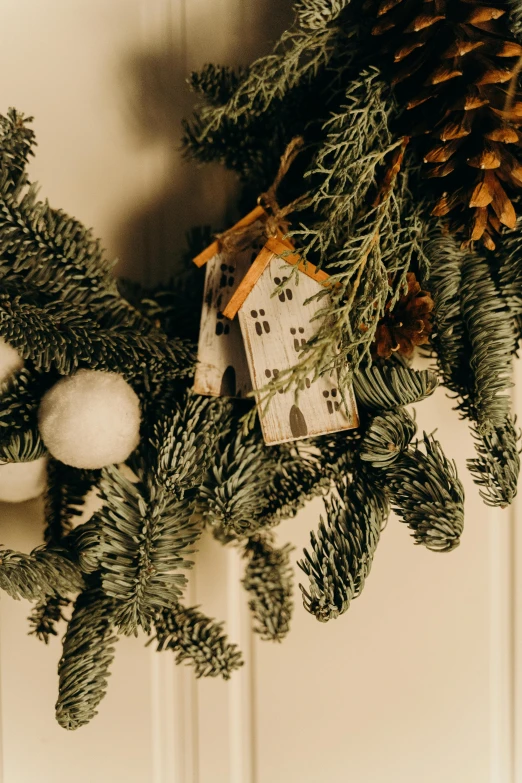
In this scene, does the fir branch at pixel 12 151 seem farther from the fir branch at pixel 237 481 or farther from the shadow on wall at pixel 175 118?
the fir branch at pixel 237 481

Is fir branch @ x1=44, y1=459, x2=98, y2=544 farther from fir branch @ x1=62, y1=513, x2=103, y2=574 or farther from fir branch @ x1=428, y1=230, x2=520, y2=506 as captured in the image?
fir branch @ x1=428, y1=230, x2=520, y2=506

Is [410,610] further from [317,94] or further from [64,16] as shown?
[64,16]

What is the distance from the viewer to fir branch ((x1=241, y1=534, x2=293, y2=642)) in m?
0.55

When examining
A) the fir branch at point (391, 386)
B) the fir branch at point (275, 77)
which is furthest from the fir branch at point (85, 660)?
the fir branch at point (275, 77)

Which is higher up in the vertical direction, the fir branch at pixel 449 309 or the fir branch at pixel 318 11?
the fir branch at pixel 318 11

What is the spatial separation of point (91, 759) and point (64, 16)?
74 centimetres

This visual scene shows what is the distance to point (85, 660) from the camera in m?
0.43

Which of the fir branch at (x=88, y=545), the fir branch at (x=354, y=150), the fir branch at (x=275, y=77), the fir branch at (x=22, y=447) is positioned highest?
the fir branch at (x=275, y=77)

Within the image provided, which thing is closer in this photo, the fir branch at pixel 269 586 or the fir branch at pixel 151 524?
the fir branch at pixel 151 524

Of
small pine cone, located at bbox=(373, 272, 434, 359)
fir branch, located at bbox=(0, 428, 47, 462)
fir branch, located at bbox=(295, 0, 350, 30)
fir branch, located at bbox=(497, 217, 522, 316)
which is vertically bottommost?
fir branch, located at bbox=(0, 428, 47, 462)

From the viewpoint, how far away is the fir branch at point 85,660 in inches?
16.6

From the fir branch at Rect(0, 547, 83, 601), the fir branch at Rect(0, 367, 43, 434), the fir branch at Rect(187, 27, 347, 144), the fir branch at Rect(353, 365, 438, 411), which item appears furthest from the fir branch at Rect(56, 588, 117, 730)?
the fir branch at Rect(187, 27, 347, 144)

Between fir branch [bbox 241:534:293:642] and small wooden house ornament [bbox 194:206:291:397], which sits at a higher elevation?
small wooden house ornament [bbox 194:206:291:397]

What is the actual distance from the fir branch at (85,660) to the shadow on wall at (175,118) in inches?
11.8
